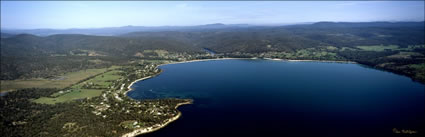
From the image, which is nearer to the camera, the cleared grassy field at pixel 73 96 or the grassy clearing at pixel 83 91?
the cleared grassy field at pixel 73 96

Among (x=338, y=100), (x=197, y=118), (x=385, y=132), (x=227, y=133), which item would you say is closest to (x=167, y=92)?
(x=197, y=118)

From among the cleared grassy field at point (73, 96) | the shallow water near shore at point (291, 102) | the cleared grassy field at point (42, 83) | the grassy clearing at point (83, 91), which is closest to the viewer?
the shallow water near shore at point (291, 102)

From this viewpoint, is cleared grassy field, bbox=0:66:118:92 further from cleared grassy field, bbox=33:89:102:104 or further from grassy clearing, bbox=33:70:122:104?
cleared grassy field, bbox=33:89:102:104

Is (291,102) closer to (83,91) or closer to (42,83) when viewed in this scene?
(83,91)

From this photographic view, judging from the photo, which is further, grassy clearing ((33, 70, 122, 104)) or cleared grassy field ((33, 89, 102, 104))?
grassy clearing ((33, 70, 122, 104))

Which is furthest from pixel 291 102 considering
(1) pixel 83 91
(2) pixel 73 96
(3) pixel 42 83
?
(3) pixel 42 83

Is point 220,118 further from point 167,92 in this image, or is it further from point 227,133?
point 167,92

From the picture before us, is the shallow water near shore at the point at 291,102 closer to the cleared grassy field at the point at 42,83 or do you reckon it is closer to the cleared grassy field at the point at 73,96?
the cleared grassy field at the point at 73,96

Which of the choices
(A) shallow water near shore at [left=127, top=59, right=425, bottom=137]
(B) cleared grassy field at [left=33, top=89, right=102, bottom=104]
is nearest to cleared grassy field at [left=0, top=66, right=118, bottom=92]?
(B) cleared grassy field at [left=33, top=89, right=102, bottom=104]

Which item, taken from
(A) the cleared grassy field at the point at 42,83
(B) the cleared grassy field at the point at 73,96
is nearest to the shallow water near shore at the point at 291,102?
(B) the cleared grassy field at the point at 73,96
